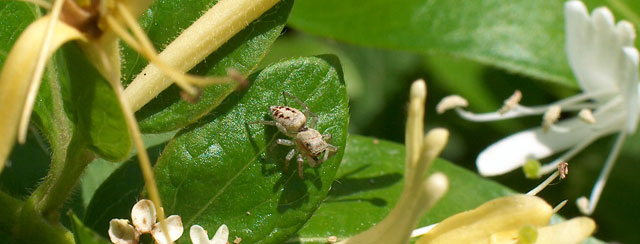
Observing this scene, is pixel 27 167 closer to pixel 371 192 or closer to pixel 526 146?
pixel 371 192

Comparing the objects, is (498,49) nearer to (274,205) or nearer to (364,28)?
(364,28)

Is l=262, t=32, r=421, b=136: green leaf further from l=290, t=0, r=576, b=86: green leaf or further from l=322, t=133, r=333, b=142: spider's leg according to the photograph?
l=322, t=133, r=333, b=142: spider's leg

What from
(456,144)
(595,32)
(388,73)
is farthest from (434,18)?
(388,73)

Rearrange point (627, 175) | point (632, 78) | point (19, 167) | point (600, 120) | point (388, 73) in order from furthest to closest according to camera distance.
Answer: point (388, 73)
point (627, 175)
point (600, 120)
point (632, 78)
point (19, 167)

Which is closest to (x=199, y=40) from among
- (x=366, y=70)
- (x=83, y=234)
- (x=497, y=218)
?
(x=83, y=234)

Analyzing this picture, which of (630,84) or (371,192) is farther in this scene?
(630,84)

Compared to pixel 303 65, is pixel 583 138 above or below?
below

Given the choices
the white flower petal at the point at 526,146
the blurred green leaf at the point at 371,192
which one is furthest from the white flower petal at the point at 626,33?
the blurred green leaf at the point at 371,192
